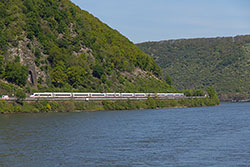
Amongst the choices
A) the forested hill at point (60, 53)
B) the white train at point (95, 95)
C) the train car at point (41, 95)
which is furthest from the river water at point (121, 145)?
→ the forested hill at point (60, 53)

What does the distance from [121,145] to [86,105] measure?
68437 millimetres

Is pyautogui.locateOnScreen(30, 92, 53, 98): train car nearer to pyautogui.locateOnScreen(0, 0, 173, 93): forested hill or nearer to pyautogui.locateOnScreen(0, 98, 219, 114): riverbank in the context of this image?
pyautogui.locateOnScreen(0, 98, 219, 114): riverbank

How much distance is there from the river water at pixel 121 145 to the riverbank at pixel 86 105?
27586 millimetres

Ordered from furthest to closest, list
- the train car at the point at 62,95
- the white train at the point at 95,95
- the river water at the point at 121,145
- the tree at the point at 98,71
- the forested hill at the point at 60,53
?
the tree at the point at 98,71 → the forested hill at the point at 60,53 → the train car at the point at 62,95 → the white train at the point at 95,95 → the river water at the point at 121,145

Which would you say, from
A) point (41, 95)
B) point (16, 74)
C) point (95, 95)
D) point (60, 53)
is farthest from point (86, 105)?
point (60, 53)

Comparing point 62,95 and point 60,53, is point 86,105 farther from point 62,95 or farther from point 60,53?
point 60,53

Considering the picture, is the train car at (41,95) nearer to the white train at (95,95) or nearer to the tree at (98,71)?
the white train at (95,95)

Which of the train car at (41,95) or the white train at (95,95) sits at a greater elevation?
the train car at (41,95)

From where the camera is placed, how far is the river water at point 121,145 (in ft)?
155

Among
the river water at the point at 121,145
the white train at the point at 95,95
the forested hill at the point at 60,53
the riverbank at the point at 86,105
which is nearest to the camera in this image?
the river water at the point at 121,145

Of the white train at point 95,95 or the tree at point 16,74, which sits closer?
the white train at point 95,95

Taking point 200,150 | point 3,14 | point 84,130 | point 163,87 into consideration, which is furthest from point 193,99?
point 200,150

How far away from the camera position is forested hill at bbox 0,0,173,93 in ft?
452

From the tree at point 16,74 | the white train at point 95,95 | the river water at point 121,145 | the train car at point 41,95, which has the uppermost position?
the tree at point 16,74
